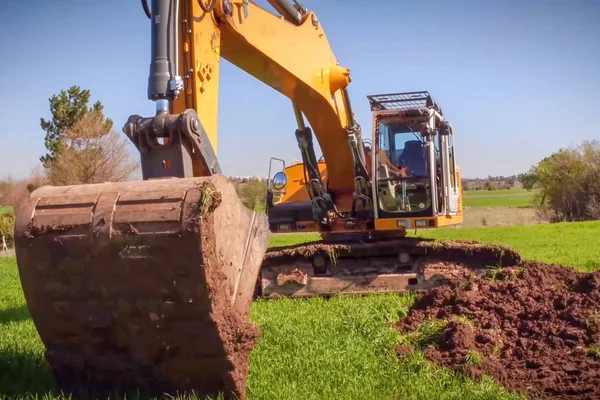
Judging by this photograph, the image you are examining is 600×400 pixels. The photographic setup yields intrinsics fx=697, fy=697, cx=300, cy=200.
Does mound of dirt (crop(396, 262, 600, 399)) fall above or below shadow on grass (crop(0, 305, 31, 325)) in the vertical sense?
above

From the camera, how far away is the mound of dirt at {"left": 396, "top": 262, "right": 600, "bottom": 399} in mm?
5445

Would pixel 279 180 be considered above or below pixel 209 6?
below

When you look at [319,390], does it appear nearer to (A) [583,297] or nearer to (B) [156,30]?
(B) [156,30]

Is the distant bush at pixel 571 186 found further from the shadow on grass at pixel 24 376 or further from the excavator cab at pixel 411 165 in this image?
the shadow on grass at pixel 24 376

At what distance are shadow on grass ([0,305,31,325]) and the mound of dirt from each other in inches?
219

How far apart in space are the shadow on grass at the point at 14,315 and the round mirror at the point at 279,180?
14.1 ft

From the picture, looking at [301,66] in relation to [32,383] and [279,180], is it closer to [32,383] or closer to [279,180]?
[279,180]

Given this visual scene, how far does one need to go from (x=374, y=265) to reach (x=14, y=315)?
544 cm

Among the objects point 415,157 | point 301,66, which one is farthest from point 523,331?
point 415,157

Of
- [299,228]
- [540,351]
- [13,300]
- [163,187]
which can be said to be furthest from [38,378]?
[13,300]

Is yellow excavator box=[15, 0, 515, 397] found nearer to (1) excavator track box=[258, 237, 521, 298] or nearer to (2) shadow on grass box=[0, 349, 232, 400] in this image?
(2) shadow on grass box=[0, 349, 232, 400]

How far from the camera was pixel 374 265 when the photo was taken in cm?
1052

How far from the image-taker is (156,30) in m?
5.66

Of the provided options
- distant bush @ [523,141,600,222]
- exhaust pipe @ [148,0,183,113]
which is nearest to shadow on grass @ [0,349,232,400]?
exhaust pipe @ [148,0,183,113]
